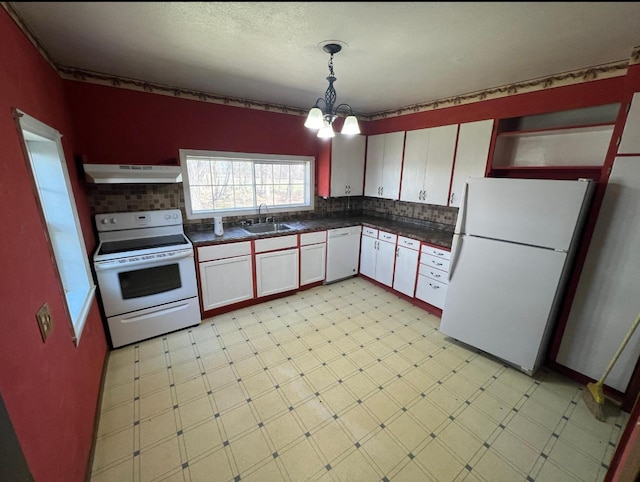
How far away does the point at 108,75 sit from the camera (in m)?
2.39

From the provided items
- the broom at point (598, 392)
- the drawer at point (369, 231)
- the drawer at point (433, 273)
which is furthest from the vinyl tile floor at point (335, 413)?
the drawer at point (369, 231)

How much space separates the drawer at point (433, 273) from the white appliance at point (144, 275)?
7.81 feet

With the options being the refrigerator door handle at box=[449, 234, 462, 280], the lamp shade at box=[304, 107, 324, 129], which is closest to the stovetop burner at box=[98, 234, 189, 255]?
the lamp shade at box=[304, 107, 324, 129]

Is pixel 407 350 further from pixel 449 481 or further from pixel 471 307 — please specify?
pixel 449 481

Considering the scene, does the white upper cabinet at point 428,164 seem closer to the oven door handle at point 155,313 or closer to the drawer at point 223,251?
the drawer at point 223,251

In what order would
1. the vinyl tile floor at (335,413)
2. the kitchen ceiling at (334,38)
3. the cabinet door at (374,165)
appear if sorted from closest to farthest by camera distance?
the kitchen ceiling at (334,38), the vinyl tile floor at (335,413), the cabinet door at (374,165)

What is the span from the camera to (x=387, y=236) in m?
3.50

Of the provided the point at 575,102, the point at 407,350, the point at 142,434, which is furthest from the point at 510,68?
the point at 142,434

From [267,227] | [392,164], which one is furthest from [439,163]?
[267,227]

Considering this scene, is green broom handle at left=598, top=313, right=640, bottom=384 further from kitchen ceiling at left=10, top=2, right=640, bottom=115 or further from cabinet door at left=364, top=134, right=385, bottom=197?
cabinet door at left=364, top=134, right=385, bottom=197

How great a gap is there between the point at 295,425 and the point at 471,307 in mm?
1716

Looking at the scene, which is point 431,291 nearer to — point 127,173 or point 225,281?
point 225,281

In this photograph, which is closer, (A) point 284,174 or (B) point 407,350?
(B) point 407,350

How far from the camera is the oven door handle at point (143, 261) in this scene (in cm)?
221
